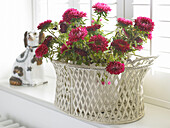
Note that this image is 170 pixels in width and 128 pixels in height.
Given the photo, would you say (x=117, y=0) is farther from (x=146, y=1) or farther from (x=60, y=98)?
(x=60, y=98)

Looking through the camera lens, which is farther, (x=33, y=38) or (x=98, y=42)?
(x=33, y=38)

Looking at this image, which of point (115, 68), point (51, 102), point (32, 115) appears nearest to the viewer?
point (115, 68)

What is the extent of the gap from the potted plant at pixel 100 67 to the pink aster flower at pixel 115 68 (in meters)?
0.02

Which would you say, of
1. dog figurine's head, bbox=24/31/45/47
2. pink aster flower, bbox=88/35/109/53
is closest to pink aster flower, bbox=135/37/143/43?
pink aster flower, bbox=88/35/109/53

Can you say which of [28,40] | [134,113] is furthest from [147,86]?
[28,40]

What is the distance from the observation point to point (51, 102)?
1315 mm

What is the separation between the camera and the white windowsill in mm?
1062

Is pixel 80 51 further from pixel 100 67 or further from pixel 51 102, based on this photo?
pixel 51 102

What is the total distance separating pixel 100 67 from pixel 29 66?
2.31 feet

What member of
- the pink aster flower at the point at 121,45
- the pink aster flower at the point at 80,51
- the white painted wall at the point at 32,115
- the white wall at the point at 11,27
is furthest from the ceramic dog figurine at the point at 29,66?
the pink aster flower at the point at 121,45

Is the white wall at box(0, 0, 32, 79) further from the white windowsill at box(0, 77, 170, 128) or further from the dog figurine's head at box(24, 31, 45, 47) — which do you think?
the dog figurine's head at box(24, 31, 45, 47)

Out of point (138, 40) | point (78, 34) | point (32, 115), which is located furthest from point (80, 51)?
point (32, 115)

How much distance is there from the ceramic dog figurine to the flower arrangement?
0.48m

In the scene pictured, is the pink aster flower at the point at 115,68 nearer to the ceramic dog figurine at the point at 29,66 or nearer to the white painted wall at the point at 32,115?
the white painted wall at the point at 32,115
